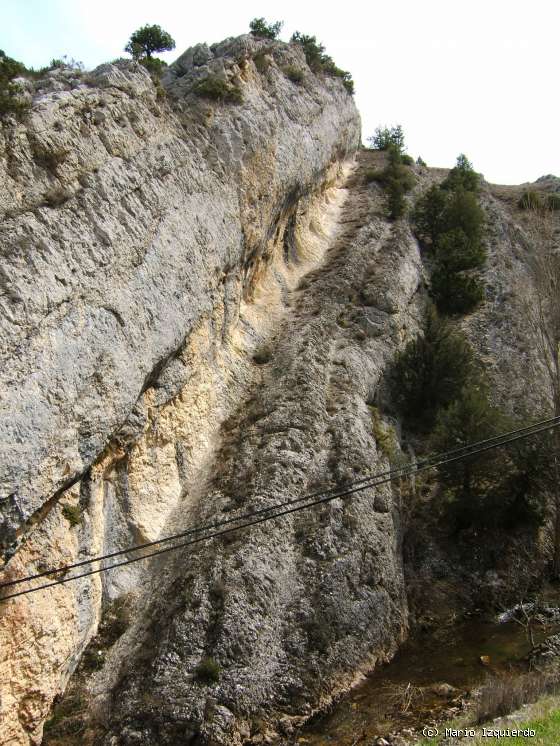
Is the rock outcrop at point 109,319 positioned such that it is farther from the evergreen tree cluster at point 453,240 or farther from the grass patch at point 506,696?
the evergreen tree cluster at point 453,240

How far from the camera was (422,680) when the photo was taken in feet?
47.0

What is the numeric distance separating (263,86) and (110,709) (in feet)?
76.7

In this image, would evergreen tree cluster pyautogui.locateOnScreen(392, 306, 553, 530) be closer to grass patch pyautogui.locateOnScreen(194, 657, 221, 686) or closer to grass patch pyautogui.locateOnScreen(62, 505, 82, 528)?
grass patch pyautogui.locateOnScreen(194, 657, 221, 686)

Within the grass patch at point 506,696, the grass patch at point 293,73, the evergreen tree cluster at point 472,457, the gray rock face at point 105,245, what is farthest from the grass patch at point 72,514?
the grass patch at point 293,73

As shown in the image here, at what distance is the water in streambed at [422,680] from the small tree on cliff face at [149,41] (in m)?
25.3

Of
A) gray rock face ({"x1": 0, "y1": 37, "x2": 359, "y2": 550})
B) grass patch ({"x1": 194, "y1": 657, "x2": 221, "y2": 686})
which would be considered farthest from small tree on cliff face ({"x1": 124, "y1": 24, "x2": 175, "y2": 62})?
grass patch ({"x1": 194, "y1": 657, "x2": 221, "y2": 686})

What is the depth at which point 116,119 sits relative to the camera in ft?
59.4

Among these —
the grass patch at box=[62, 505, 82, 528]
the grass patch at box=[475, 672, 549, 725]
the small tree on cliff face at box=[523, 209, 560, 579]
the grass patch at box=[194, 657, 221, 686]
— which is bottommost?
the grass patch at box=[475, 672, 549, 725]

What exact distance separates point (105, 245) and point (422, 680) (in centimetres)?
1184

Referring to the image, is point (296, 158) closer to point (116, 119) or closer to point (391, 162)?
point (116, 119)

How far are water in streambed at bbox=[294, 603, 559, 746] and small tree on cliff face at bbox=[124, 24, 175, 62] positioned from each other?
25275 millimetres

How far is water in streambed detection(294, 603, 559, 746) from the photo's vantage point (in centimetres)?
1271

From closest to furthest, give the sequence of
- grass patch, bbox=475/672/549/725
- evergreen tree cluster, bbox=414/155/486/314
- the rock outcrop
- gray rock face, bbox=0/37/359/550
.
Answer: grass patch, bbox=475/672/549/725 → the rock outcrop → gray rock face, bbox=0/37/359/550 → evergreen tree cluster, bbox=414/155/486/314

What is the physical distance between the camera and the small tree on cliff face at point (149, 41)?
2878 centimetres
